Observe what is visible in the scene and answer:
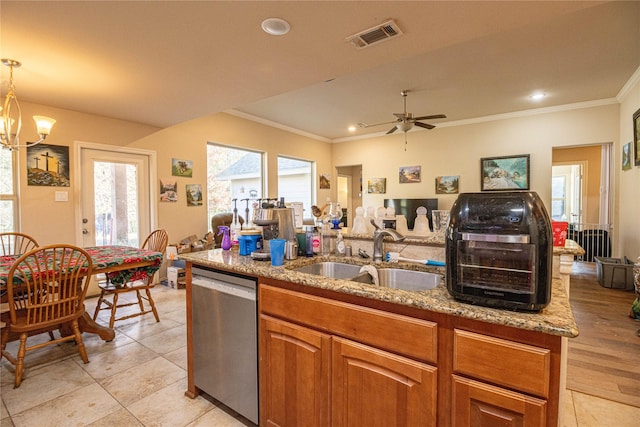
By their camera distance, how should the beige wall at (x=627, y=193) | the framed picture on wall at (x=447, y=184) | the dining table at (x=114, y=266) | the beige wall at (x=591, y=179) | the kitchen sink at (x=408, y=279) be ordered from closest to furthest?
the kitchen sink at (x=408, y=279), the dining table at (x=114, y=266), the beige wall at (x=627, y=193), the framed picture on wall at (x=447, y=184), the beige wall at (x=591, y=179)

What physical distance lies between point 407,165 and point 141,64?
→ 5630 mm

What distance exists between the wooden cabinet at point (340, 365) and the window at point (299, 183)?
233 inches

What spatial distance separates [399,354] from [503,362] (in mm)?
345

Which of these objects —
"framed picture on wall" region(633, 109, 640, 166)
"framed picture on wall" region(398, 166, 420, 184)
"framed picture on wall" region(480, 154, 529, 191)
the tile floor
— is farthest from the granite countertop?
"framed picture on wall" region(398, 166, 420, 184)

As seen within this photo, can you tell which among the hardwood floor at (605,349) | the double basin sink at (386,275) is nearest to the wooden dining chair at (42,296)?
the double basin sink at (386,275)

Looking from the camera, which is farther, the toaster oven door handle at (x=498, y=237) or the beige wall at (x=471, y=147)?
the beige wall at (x=471, y=147)

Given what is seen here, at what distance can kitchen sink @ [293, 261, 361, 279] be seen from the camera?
180 centimetres

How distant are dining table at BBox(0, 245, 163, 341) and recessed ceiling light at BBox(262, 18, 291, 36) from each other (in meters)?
2.20

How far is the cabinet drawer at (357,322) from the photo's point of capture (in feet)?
3.56

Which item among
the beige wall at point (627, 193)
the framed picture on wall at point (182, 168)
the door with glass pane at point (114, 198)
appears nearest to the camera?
the door with glass pane at point (114, 198)

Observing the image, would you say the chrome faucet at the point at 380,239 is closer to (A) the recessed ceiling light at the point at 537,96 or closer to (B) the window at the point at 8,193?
(B) the window at the point at 8,193

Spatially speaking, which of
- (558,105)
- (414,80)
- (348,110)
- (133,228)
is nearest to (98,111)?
(133,228)

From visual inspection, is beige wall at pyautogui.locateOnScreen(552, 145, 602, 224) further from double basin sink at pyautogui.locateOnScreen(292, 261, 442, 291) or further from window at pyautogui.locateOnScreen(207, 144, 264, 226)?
double basin sink at pyautogui.locateOnScreen(292, 261, 442, 291)

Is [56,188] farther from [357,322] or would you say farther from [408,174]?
[408,174]
